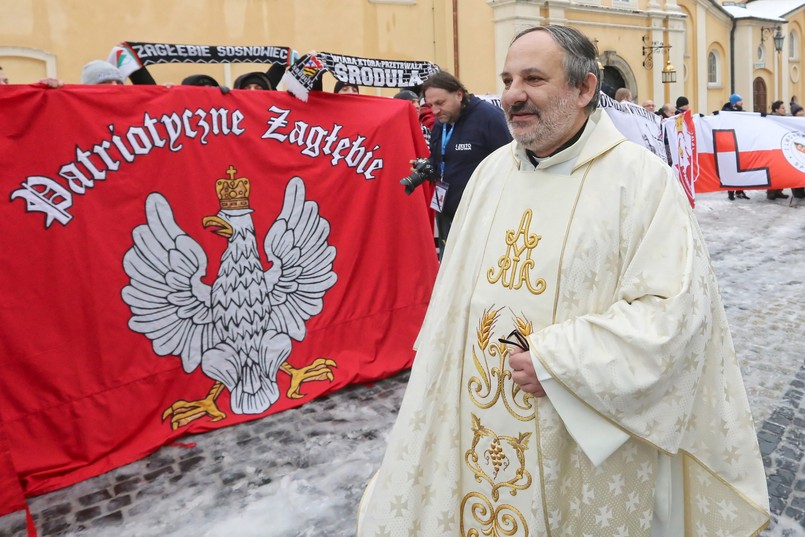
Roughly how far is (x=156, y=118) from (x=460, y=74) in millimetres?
12800

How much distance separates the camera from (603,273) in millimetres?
1797

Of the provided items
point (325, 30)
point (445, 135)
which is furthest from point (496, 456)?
point (325, 30)

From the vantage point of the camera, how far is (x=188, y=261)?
12.5ft

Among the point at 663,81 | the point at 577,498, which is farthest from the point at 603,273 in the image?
the point at 663,81

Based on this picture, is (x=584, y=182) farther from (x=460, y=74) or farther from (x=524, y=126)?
(x=460, y=74)

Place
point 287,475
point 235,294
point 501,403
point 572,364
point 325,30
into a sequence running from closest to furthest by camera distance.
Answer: point 572,364 → point 501,403 → point 287,475 → point 235,294 → point 325,30

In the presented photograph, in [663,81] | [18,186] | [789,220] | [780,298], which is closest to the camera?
[18,186]

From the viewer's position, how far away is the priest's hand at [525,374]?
5.67 feet

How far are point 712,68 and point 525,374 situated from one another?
1164 inches

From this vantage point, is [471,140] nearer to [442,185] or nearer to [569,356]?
[442,185]

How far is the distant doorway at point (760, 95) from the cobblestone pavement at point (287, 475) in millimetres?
28966

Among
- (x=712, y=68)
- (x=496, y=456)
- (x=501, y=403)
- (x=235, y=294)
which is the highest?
(x=712, y=68)

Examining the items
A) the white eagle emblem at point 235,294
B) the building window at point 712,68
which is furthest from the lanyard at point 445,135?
the building window at point 712,68

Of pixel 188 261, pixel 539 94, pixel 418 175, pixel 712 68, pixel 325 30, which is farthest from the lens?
pixel 712 68
